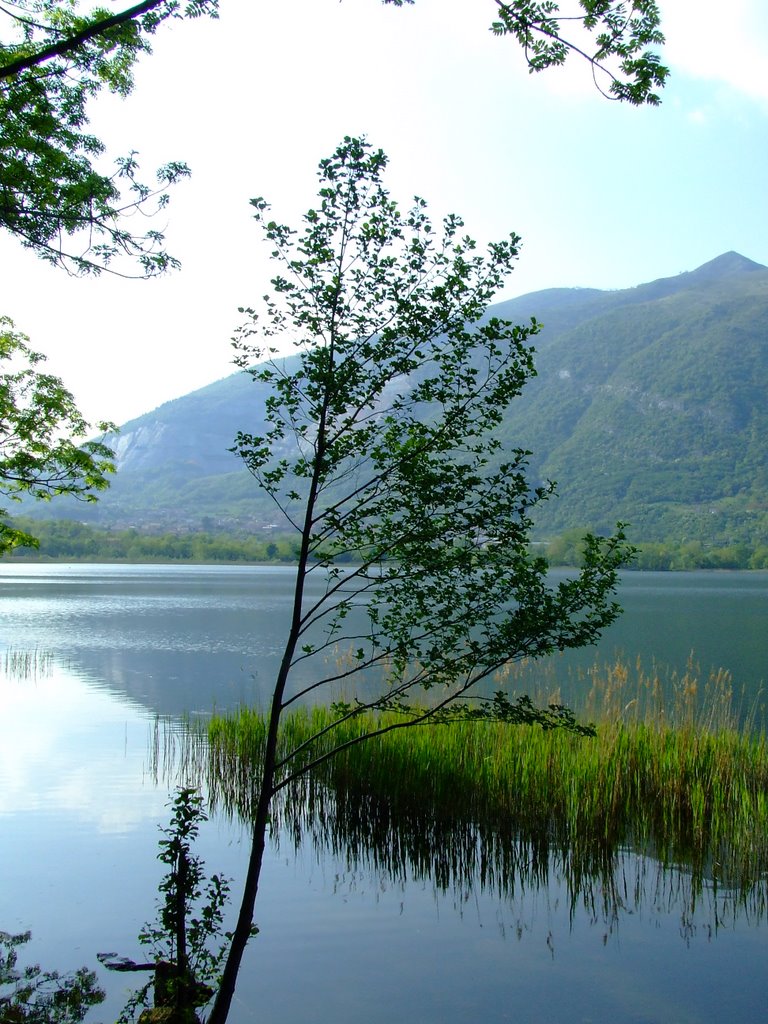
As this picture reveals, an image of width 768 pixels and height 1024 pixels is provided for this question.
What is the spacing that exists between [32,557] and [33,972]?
150210 millimetres

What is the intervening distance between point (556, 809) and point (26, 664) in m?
18.8

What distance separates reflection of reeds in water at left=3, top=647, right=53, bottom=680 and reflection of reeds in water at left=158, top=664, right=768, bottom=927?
46.2ft

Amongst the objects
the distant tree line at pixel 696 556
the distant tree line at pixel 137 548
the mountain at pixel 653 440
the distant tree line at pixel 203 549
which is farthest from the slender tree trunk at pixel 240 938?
the mountain at pixel 653 440

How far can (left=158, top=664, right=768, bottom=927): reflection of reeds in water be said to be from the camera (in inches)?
340

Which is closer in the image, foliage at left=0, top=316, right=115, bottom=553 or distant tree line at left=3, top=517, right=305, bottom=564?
foliage at left=0, top=316, right=115, bottom=553

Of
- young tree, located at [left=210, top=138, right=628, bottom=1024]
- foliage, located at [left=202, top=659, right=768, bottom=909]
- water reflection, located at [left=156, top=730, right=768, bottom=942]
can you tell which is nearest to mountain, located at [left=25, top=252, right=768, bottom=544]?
foliage, located at [left=202, top=659, right=768, bottom=909]

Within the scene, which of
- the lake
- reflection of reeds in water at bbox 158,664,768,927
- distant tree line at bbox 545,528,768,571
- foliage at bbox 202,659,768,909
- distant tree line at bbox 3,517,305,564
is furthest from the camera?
distant tree line at bbox 3,517,305,564

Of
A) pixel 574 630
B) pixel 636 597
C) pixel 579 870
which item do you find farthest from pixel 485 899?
pixel 636 597

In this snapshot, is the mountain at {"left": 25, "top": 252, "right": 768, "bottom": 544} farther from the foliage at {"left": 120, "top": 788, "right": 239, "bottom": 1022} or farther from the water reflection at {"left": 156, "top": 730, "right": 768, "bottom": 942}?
the foliage at {"left": 120, "top": 788, "right": 239, "bottom": 1022}

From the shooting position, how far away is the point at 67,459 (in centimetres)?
1081

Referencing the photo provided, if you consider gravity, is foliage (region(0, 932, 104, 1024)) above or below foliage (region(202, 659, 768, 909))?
below

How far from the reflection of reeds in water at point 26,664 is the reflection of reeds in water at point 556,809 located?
555 inches

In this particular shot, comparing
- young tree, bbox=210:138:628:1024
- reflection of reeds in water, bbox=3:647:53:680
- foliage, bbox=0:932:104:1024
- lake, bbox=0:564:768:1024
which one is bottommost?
reflection of reeds in water, bbox=3:647:53:680

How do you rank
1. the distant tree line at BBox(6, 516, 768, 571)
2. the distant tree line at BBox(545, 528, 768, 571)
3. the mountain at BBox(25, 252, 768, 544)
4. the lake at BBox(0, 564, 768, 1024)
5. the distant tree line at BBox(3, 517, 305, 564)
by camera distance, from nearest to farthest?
the lake at BBox(0, 564, 768, 1024)
the distant tree line at BBox(545, 528, 768, 571)
the distant tree line at BBox(6, 516, 768, 571)
the distant tree line at BBox(3, 517, 305, 564)
the mountain at BBox(25, 252, 768, 544)
